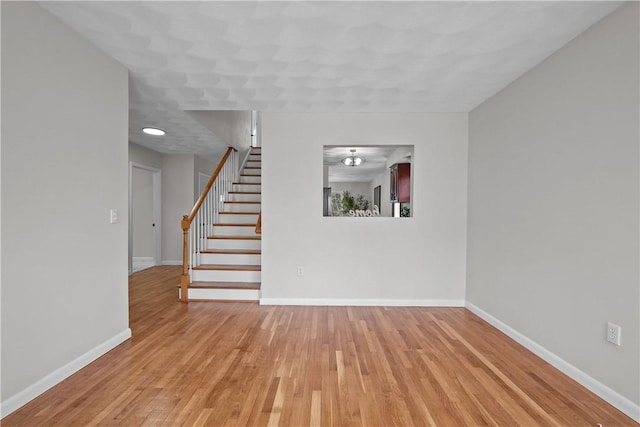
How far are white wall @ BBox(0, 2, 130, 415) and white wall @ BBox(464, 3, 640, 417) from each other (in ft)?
11.7

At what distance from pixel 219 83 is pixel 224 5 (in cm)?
114

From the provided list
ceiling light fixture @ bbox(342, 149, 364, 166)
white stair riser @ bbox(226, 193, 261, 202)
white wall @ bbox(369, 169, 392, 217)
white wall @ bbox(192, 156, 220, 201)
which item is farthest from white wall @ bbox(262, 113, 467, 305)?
white wall @ bbox(192, 156, 220, 201)

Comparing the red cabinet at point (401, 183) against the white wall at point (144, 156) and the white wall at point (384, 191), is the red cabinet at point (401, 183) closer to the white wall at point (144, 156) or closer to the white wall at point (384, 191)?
the white wall at point (384, 191)

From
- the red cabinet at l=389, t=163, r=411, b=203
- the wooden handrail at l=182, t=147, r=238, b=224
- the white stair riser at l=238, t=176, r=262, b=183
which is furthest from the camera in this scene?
the white stair riser at l=238, t=176, r=262, b=183

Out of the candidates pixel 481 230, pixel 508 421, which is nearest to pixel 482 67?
pixel 481 230

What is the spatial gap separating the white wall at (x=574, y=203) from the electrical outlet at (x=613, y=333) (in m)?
0.03

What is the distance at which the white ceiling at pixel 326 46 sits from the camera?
188 centimetres

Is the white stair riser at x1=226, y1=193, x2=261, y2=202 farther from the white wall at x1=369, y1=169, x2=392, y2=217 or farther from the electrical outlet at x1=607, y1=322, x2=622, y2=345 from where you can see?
the electrical outlet at x1=607, y1=322, x2=622, y2=345

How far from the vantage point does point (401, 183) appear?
13.8ft

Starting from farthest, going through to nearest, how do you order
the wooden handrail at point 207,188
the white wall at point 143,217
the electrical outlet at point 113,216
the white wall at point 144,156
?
the white wall at point 143,217
the white wall at point 144,156
the wooden handrail at point 207,188
the electrical outlet at point 113,216

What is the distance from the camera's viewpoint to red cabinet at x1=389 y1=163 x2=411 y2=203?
4.05 meters

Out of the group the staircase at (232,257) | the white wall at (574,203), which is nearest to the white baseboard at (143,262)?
the staircase at (232,257)

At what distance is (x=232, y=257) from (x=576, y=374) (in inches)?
150

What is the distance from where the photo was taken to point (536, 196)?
2537 mm
